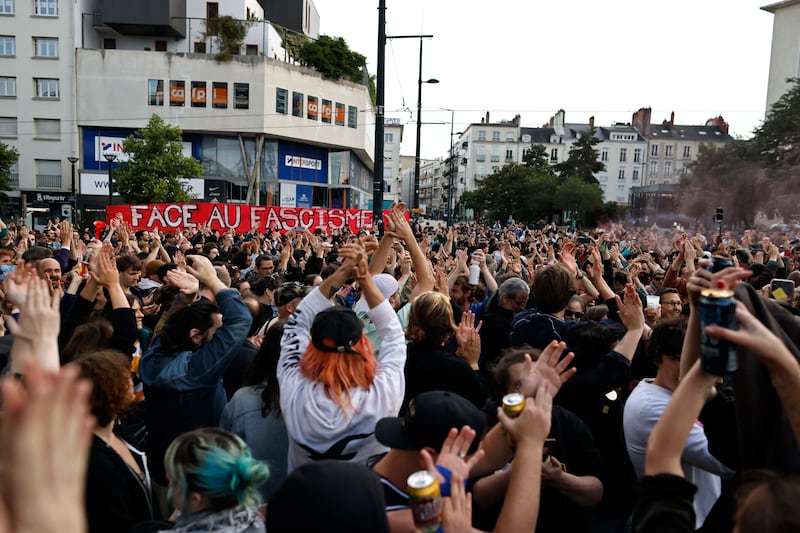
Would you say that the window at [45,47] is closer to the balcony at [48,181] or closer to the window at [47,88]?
the window at [47,88]

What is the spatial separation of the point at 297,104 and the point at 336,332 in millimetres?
44420

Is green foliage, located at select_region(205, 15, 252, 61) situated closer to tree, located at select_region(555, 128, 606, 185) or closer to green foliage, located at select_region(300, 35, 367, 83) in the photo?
green foliage, located at select_region(300, 35, 367, 83)

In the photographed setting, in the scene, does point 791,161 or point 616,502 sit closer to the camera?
point 616,502

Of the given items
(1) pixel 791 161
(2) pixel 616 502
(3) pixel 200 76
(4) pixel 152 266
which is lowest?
(2) pixel 616 502

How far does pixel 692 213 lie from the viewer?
142ft

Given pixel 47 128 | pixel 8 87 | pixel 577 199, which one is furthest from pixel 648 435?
pixel 577 199

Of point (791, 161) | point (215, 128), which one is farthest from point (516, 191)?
point (215, 128)

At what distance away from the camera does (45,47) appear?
42688 millimetres

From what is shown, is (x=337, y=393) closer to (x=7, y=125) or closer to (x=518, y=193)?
(x=7, y=125)

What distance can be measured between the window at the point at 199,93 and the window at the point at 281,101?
4.99 m

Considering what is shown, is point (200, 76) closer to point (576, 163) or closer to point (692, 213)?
point (692, 213)

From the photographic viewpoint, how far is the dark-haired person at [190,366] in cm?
323

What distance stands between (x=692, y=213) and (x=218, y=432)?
46.8 m

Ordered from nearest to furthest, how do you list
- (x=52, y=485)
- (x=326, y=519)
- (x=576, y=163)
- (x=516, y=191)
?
(x=52, y=485) < (x=326, y=519) < (x=516, y=191) < (x=576, y=163)
